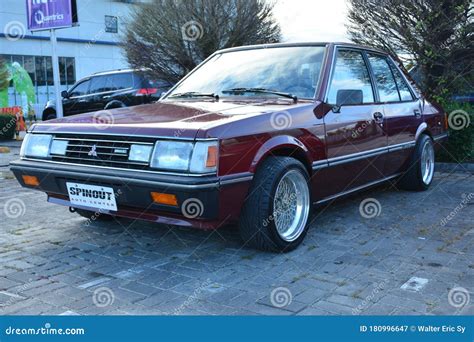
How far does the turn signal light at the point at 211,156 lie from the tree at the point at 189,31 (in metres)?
8.31

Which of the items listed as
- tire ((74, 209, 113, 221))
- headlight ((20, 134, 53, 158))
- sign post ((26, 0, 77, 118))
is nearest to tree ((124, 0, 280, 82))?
sign post ((26, 0, 77, 118))

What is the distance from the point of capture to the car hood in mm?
3285

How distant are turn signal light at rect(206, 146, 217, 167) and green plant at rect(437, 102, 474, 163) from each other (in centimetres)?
532

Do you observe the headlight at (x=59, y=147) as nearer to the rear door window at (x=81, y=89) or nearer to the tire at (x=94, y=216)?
the tire at (x=94, y=216)

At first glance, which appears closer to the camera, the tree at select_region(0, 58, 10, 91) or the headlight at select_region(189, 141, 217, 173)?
the headlight at select_region(189, 141, 217, 173)

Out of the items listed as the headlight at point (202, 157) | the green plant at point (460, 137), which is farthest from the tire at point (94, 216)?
the green plant at point (460, 137)

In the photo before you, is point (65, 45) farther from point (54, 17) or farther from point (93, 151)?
point (93, 151)

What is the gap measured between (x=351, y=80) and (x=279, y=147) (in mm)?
1426

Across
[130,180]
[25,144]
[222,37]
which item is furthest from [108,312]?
[222,37]

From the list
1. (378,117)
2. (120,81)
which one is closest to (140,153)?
(378,117)

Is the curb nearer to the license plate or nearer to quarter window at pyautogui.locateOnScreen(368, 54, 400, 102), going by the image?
quarter window at pyautogui.locateOnScreen(368, 54, 400, 102)

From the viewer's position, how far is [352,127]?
4.41 meters

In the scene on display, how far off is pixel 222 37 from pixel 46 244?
810 cm

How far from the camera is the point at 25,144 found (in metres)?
4.07
